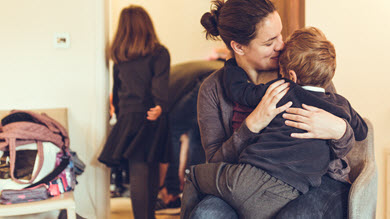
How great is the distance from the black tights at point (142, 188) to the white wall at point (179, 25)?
2125 millimetres

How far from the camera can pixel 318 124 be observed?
51.7 inches

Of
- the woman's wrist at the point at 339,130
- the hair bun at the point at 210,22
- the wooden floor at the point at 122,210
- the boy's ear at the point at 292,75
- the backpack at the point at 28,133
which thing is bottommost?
the wooden floor at the point at 122,210

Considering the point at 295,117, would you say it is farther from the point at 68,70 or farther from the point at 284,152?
the point at 68,70

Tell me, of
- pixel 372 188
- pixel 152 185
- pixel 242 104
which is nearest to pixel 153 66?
pixel 152 185

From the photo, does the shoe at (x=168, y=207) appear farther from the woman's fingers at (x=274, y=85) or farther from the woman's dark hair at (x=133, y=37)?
the woman's fingers at (x=274, y=85)

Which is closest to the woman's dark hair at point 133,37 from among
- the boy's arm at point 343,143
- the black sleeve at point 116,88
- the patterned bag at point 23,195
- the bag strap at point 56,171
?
the black sleeve at point 116,88

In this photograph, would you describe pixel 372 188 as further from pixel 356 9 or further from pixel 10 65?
pixel 10 65

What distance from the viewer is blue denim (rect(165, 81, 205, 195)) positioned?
10.9ft

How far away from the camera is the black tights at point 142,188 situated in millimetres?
2594

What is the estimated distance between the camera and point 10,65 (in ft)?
8.41

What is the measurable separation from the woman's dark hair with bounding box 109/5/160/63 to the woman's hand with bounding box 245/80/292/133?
133 centimetres

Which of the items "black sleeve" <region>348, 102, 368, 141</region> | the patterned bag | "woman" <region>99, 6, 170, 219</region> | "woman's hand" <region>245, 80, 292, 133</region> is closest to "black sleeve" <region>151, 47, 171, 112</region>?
"woman" <region>99, 6, 170, 219</region>

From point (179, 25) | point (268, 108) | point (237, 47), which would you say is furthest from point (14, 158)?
point (179, 25)

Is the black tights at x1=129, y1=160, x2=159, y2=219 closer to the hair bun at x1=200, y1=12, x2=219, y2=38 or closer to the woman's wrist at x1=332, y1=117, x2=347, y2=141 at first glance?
the hair bun at x1=200, y1=12, x2=219, y2=38
